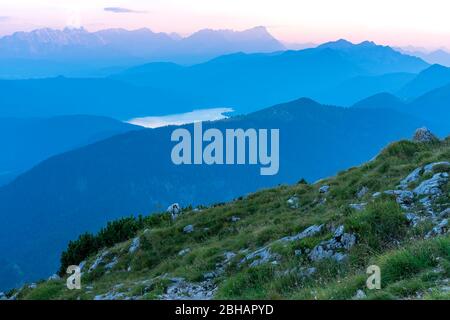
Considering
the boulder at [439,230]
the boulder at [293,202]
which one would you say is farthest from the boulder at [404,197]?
the boulder at [293,202]

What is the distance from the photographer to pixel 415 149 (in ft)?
82.3

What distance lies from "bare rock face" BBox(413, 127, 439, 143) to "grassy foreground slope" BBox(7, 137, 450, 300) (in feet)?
2.63

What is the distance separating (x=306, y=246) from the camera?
49.4 feet

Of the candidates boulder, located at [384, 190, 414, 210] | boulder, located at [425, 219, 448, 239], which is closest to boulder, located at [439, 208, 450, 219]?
boulder, located at [425, 219, 448, 239]

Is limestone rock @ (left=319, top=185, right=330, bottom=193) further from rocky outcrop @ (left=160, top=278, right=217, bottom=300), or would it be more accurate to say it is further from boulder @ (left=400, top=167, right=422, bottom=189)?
rocky outcrop @ (left=160, top=278, right=217, bottom=300)

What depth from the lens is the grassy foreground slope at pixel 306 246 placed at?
1087 cm

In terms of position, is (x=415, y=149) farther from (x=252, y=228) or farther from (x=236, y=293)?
(x=236, y=293)

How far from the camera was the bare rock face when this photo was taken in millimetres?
27216

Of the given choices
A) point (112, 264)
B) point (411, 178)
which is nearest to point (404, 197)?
point (411, 178)

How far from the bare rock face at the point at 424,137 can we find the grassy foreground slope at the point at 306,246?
2.63 ft

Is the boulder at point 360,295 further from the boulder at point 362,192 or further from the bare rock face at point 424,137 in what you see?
the bare rock face at point 424,137

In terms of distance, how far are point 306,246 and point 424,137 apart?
1632 cm

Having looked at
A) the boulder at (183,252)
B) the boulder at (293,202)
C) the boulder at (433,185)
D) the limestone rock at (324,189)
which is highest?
the boulder at (433,185)
